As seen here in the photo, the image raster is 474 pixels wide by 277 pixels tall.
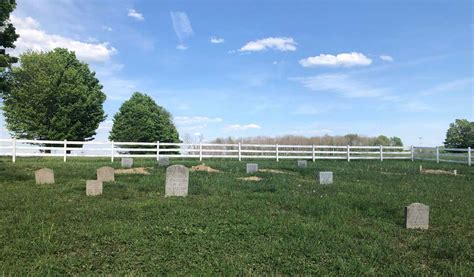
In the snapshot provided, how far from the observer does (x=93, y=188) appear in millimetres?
11758

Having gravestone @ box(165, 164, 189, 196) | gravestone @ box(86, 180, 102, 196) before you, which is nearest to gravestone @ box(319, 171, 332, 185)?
gravestone @ box(165, 164, 189, 196)

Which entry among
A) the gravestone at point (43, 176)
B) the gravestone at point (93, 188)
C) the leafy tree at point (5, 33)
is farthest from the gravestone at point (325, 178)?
the leafy tree at point (5, 33)

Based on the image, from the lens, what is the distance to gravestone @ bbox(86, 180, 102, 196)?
460 inches

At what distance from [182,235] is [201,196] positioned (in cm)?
430

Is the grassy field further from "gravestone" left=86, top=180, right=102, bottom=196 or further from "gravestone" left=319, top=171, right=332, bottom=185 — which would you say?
"gravestone" left=319, top=171, right=332, bottom=185

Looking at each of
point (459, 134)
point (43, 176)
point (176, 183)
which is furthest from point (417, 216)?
point (459, 134)

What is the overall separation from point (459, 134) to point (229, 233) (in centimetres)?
8021

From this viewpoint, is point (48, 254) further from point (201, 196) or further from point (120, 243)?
point (201, 196)

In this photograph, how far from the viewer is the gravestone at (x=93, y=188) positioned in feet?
38.4

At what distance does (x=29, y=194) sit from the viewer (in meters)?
11.6

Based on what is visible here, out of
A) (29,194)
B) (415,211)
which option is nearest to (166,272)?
(415,211)

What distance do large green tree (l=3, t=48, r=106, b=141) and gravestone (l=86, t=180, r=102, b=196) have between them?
3387cm

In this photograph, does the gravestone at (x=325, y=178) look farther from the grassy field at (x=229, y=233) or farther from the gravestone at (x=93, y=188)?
the gravestone at (x=93, y=188)

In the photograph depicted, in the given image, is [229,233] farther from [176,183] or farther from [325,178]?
[325,178]
